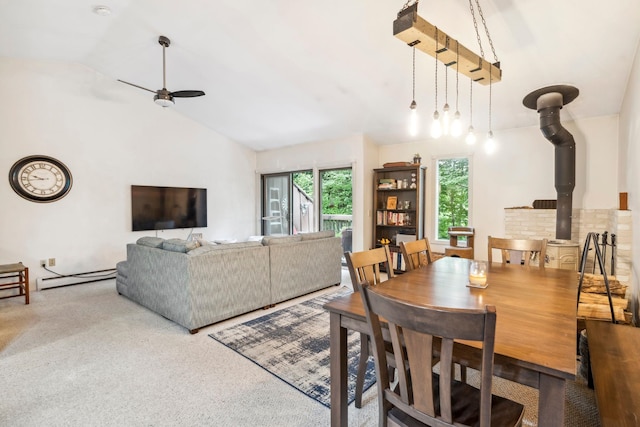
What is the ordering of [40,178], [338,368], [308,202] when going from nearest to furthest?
1. [338,368]
2. [40,178]
3. [308,202]

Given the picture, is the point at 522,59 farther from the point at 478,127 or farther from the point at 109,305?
the point at 109,305

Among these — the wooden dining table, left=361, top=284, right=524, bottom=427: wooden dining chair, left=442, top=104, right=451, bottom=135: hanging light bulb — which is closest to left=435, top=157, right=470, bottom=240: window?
the wooden dining table

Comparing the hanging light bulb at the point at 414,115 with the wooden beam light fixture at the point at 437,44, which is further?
the hanging light bulb at the point at 414,115

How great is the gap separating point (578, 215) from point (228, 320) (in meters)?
4.49

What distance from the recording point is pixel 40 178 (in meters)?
4.66

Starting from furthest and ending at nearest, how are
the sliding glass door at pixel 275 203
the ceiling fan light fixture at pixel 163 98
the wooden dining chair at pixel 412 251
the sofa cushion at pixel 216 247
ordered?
the sliding glass door at pixel 275 203 < the ceiling fan light fixture at pixel 163 98 < the sofa cushion at pixel 216 247 < the wooden dining chair at pixel 412 251

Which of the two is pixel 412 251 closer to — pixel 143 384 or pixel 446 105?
pixel 446 105

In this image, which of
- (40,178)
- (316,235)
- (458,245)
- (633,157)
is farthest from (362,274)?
(40,178)

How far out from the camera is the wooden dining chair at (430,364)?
3.04 ft

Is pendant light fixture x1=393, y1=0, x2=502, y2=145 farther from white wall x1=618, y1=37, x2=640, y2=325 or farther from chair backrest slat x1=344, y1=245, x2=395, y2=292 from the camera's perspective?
white wall x1=618, y1=37, x2=640, y2=325

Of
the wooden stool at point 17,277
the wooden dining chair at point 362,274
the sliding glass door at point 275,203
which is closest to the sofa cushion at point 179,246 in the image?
the wooden dining chair at point 362,274

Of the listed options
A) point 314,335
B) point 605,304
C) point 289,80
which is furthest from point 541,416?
point 289,80

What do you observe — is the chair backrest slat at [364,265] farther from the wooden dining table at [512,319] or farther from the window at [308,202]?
the window at [308,202]

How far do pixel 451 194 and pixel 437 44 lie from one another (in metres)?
3.53
